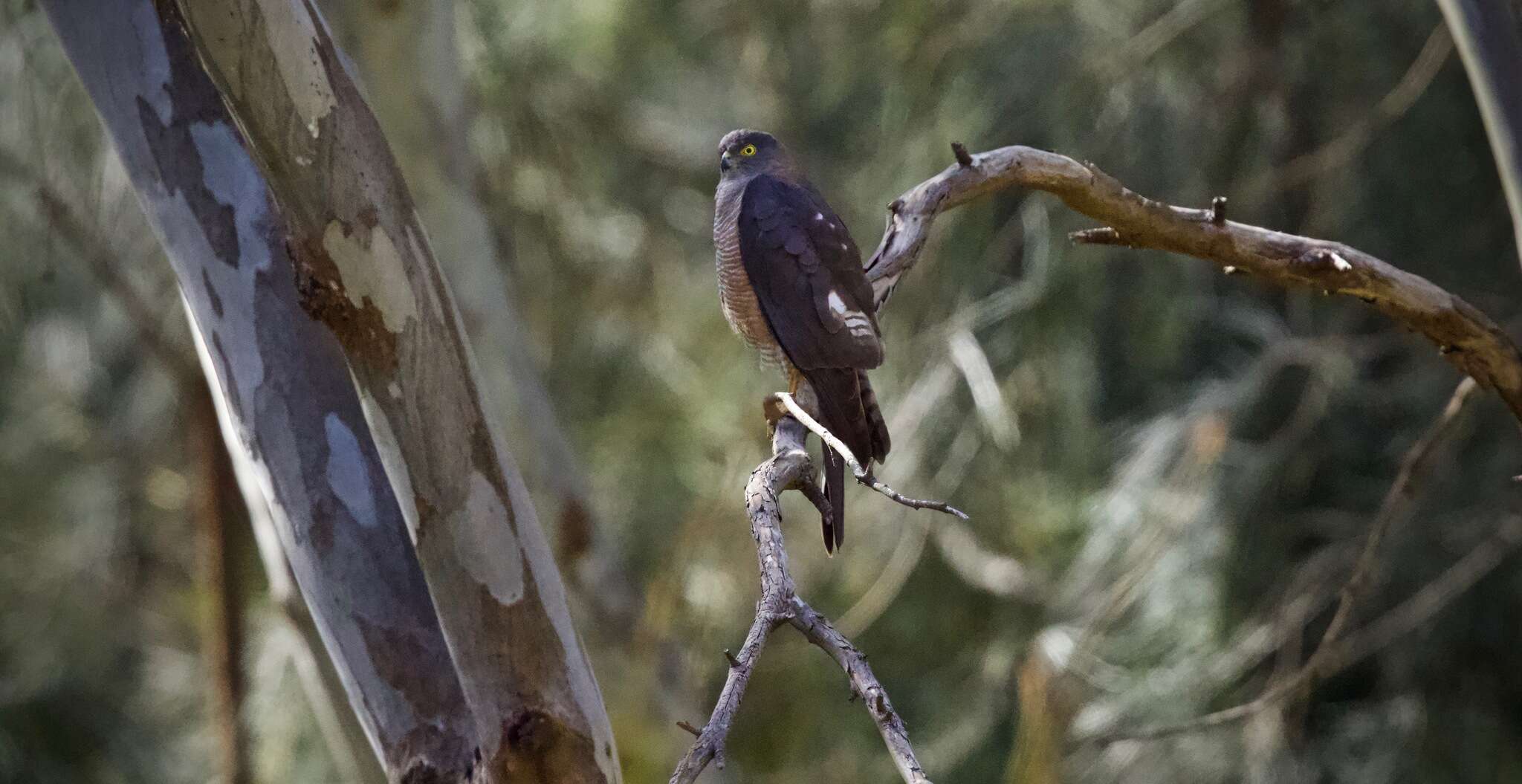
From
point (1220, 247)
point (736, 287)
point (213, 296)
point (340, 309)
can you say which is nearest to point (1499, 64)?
point (1220, 247)

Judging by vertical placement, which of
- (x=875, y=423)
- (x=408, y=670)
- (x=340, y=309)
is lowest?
(x=408, y=670)

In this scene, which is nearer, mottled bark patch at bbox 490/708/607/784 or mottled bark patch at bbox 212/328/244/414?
mottled bark patch at bbox 490/708/607/784

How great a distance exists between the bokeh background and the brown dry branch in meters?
2.21

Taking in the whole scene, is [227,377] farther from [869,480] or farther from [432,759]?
[869,480]

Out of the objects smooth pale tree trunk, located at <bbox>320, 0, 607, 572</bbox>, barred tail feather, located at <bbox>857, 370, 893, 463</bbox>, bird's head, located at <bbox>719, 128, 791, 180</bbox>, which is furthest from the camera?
smooth pale tree trunk, located at <bbox>320, 0, 607, 572</bbox>

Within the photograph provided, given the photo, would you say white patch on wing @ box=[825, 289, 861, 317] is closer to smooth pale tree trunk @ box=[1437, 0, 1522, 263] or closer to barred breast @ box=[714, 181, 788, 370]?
barred breast @ box=[714, 181, 788, 370]

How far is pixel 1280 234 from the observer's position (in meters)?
2.25

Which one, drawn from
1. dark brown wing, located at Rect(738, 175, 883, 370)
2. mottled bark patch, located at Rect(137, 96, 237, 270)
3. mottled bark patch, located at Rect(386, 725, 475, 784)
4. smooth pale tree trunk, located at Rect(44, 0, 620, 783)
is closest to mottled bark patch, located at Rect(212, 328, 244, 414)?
smooth pale tree trunk, located at Rect(44, 0, 620, 783)

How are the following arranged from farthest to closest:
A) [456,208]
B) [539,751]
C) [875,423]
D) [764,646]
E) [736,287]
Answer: [456,208]
[736,287]
[875,423]
[539,751]
[764,646]

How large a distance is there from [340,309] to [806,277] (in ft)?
2.97

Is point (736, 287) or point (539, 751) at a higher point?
point (736, 287)

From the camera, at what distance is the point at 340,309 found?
5.99ft

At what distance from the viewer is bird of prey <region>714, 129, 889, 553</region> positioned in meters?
2.32

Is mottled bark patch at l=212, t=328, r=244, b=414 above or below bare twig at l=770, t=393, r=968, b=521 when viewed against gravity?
above
